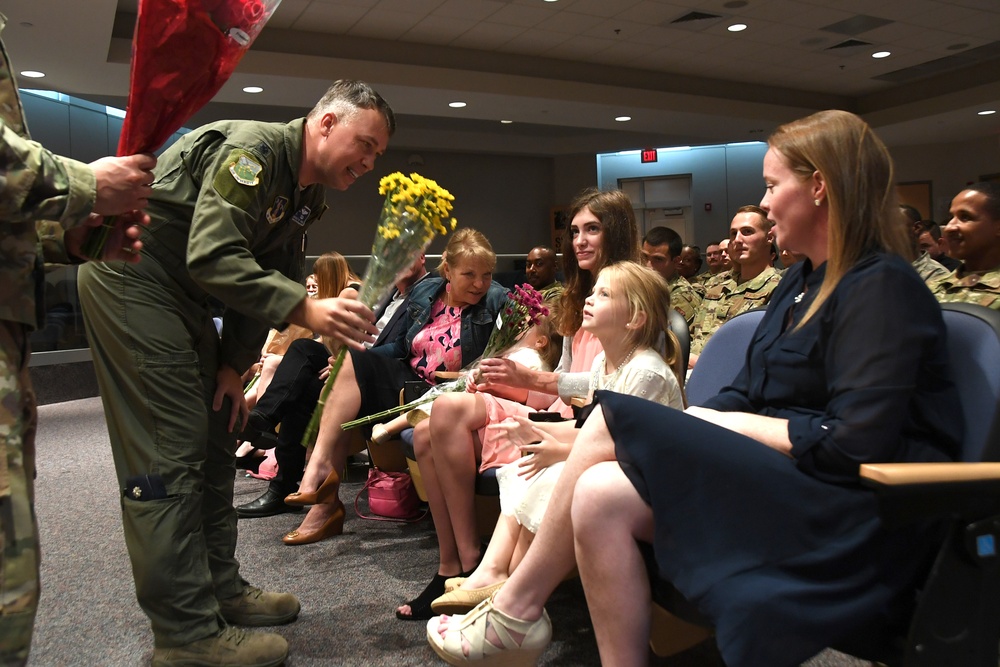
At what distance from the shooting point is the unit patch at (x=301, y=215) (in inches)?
84.5

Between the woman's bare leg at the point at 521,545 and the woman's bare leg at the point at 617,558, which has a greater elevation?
the woman's bare leg at the point at 617,558

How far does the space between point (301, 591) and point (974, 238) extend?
275cm

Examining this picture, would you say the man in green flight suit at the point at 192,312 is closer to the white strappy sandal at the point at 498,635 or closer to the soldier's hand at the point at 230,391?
the soldier's hand at the point at 230,391

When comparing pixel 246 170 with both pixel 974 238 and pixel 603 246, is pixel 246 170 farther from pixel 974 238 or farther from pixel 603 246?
pixel 974 238

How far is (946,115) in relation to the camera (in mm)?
10312

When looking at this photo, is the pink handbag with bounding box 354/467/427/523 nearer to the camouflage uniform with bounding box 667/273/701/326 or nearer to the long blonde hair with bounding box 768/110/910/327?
the camouflage uniform with bounding box 667/273/701/326

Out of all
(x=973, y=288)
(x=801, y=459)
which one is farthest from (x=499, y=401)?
(x=973, y=288)

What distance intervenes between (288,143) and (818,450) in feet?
4.83

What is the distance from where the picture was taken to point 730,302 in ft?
12.7

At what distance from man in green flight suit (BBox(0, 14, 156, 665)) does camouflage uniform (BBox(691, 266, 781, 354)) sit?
2.73 m

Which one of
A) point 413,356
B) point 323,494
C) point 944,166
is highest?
point 944,166

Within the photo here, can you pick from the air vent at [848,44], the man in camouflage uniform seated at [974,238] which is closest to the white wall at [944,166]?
the air vent at [848,44]

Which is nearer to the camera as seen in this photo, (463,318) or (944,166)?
(463,318)

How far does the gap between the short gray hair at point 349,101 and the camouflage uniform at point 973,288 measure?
1.92m
